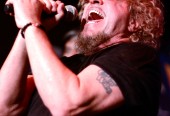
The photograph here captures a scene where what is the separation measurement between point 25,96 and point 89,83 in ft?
1.30

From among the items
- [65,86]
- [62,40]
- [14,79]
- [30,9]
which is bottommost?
[62,40]

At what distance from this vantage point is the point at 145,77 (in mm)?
1086

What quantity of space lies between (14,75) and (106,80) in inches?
16.0

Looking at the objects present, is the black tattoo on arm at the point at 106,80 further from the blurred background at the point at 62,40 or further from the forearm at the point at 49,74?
the blurred background at the point at 62,40

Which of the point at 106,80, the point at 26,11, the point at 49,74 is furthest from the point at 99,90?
the point at 26,11

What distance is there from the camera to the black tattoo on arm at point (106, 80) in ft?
3.37

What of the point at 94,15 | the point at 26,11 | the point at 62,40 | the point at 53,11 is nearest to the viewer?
the point at 26,11

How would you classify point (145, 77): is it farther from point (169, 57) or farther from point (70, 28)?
point (169, 57)

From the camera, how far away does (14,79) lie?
129cm

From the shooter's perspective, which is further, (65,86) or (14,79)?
(14,79)

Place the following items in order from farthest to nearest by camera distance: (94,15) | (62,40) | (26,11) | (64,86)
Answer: (62,40), (94,15), (26,11), (64,86)

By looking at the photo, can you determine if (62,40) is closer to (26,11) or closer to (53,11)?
A: (53,11)

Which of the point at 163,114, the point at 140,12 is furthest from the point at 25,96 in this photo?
the point at 163,114

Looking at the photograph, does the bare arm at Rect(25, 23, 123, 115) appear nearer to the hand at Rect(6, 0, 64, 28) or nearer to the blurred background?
the hand at Rect(6, 0, 64, 28)
